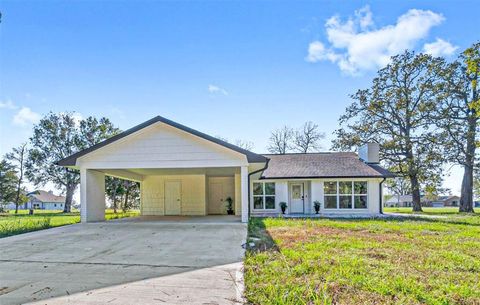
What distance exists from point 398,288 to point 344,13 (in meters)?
9.15

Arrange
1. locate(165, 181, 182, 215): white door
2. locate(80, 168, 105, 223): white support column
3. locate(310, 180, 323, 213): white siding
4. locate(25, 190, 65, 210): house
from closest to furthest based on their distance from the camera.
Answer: locate(80, 168, 105, 223): white support column → locate(165, 181, 182, 215): white door → locate(310, 180, 323, 213): white siding → locate(25, 190, 65, 210): house

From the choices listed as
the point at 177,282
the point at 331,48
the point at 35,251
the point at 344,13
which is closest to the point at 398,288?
the point at 177,282

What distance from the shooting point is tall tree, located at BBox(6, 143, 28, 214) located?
36.0 m

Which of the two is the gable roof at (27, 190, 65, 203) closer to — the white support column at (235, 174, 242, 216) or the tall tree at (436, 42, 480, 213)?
the white support column at (235, 174, 242, 216)

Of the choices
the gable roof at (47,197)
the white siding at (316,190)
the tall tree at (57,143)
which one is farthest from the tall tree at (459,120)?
the gable roof at (47,197)

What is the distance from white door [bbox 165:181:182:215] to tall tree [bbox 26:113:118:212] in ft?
66.8

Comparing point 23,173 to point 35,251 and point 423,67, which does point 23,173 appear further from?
point 423,67

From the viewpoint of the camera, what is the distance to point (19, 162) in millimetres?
36906

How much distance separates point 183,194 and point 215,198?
2.04 metres

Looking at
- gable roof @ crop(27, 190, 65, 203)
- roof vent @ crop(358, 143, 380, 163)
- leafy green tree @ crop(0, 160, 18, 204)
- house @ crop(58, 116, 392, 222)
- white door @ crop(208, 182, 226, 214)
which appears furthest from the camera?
gable roof @ crop(27, 190, 65, 203)

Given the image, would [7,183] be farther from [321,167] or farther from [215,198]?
[321,167]

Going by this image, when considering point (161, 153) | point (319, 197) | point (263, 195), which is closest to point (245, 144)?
point (263, 195)

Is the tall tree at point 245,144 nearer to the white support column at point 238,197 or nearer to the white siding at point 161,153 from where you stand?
the white support column at point 238,197

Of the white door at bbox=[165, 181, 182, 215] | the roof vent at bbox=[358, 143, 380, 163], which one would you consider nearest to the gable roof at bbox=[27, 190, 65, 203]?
the white door at bbox=[165, 181, 182, 215]
